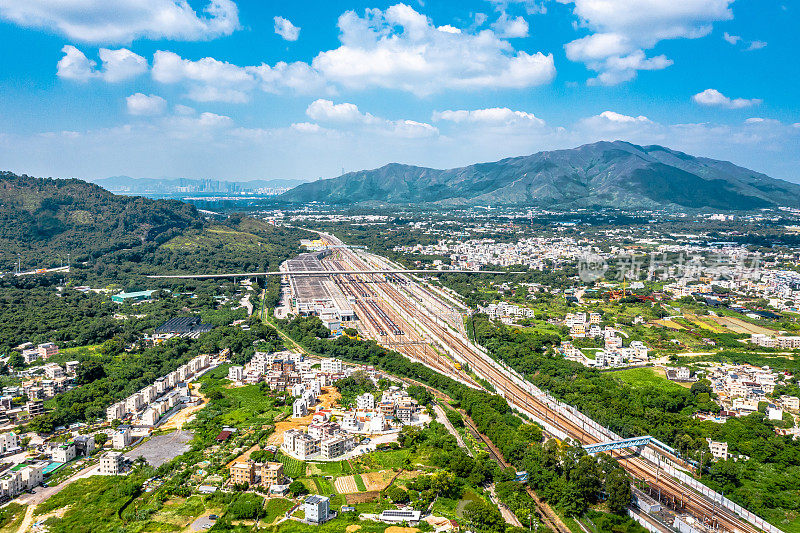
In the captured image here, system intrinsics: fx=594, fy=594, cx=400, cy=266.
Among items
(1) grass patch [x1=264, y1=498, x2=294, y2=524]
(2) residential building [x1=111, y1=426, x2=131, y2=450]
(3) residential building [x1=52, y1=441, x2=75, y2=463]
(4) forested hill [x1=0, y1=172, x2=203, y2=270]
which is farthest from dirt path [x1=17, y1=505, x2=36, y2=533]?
(4) forested hill [x1=0, y1=172, x2=203, y2=270]

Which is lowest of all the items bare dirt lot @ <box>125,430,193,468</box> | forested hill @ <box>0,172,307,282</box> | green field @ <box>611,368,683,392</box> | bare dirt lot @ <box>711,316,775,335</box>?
bare dirt lot @ <box>125,430,193,468</box>

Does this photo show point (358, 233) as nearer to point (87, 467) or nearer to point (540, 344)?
point (540, 344)

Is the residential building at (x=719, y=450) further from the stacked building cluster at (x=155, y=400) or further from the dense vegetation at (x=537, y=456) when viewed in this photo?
the stacked building cluster at (x=155, y=400)

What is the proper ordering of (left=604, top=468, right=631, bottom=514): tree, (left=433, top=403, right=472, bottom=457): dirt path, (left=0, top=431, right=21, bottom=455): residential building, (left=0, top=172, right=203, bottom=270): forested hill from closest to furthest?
(left=604, top=468, right=631, bottom=514): tree < (left=0, top=431, right=21, bottom=455): residential building < (left=433, top=403, right=472, bottom=457): dirt path < (left=0, top=172, right=203, bottom=270): forested hill

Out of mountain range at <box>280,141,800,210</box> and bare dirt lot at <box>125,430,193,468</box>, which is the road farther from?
mountain range at <box>280,141,800,210</box>

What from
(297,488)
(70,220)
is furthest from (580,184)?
(297,488)

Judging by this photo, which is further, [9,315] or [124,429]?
[9,315]

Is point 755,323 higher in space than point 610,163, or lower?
lower

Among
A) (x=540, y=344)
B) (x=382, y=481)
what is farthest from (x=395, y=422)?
(x=540, y=344)
